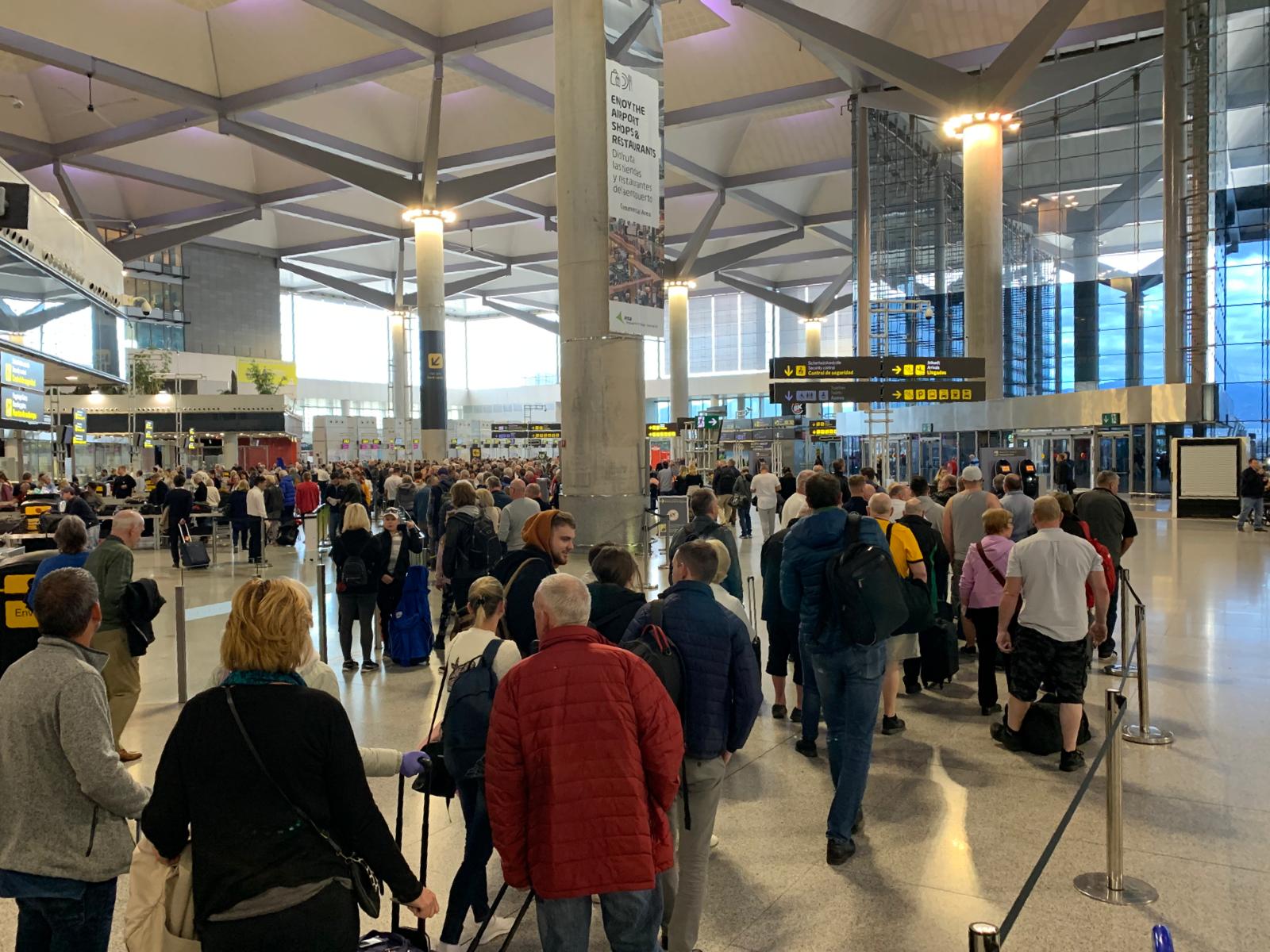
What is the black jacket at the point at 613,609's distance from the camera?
4.36m

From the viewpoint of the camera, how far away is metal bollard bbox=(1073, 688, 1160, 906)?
419 cm

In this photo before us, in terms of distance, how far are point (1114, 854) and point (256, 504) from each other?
52.5ft

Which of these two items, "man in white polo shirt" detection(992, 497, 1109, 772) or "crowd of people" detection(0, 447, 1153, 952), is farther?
"man in white polo shirt" detection(992, 497, 1109, 772)

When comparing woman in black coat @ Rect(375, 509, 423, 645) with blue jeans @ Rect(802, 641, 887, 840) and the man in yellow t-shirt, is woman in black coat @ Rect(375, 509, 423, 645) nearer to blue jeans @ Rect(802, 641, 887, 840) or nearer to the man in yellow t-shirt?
the man in yellow t-shirt

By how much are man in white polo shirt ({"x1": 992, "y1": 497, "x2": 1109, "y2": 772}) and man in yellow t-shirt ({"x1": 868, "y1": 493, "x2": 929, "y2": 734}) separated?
0.65m

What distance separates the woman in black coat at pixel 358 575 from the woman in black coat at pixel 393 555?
64 mm

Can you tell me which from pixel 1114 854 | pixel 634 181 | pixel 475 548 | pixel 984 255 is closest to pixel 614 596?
pixel 1114 854

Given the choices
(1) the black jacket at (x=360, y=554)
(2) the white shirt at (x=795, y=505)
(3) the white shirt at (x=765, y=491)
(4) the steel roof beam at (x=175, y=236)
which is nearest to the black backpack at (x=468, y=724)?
(1) the black jacket at (x=360, y=554)

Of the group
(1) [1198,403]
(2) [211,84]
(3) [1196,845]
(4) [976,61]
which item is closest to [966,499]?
(3) [1196,845]

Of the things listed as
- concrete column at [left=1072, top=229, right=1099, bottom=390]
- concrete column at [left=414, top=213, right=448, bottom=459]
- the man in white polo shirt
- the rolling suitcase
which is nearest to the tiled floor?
the man in white polo shirt

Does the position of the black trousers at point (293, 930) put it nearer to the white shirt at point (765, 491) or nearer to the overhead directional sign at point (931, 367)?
the white shirt at point (765, 491)

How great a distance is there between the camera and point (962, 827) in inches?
198

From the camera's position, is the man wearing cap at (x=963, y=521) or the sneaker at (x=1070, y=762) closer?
the sneaker at (x=1070, y=762)

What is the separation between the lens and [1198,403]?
86.4 feet
